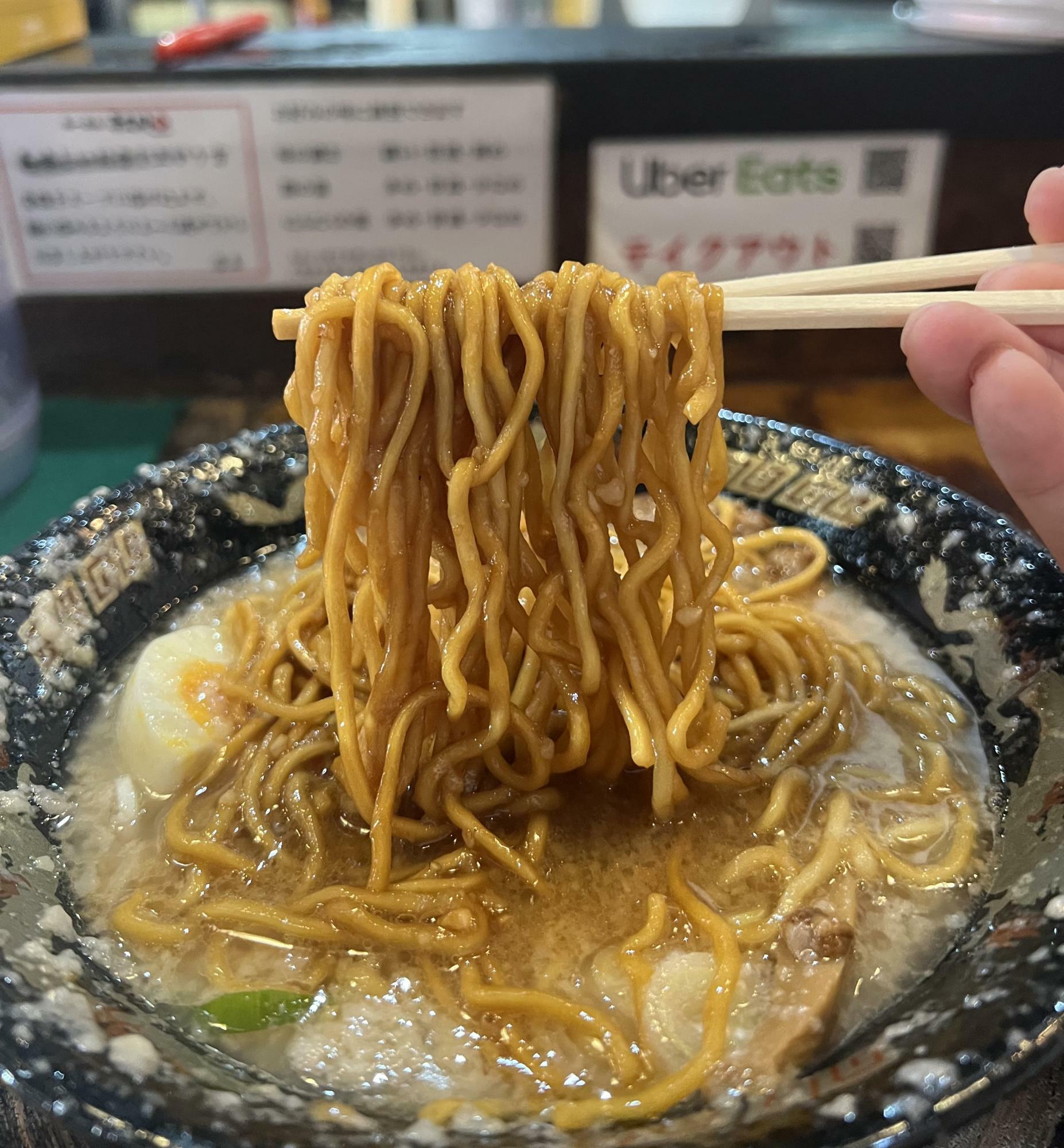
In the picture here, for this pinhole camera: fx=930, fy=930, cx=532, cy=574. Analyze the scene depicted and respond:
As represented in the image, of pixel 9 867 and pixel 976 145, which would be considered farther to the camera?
pixel 976 145

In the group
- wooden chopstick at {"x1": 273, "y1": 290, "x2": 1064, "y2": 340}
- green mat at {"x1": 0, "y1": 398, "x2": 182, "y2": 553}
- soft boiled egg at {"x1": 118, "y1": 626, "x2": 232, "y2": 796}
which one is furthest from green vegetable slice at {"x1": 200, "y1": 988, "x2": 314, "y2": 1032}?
green mat at {"x1": 0, "y1": 398, "x2": 182, "y2": 553}

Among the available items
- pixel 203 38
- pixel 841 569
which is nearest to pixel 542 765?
pixel 841 569

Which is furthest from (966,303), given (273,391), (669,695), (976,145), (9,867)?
(273,391)

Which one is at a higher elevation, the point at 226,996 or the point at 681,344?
the point at 681,344

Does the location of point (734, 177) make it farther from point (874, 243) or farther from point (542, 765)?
point (542, 765)

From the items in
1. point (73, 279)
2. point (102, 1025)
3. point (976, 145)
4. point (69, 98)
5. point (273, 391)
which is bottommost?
point (273, 391)

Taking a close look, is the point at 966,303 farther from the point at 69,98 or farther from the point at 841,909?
the point at 69,98

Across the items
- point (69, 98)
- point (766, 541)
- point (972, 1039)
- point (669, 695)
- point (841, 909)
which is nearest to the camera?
point (972, 1039)
